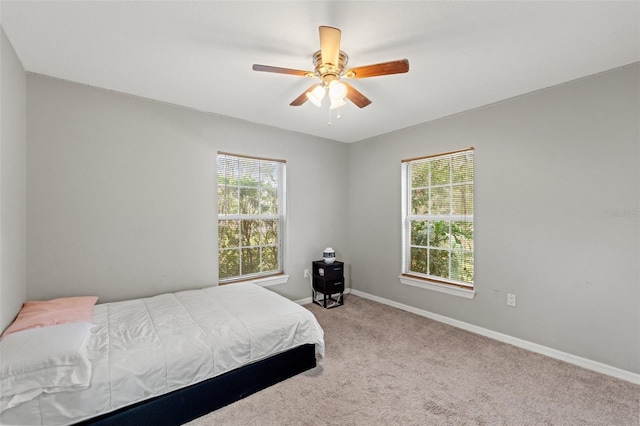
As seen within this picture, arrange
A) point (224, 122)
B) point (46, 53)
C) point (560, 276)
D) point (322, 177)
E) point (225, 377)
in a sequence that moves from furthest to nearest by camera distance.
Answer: point (322, 177)
point (224, 122)
point (560, 276)
point (46, 53)
point (225, 377)

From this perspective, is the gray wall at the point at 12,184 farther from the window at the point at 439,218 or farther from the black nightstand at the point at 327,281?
the window at the point at 439,218

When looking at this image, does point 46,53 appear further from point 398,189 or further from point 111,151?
point 398,189

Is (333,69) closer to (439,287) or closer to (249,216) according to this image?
(249,216)

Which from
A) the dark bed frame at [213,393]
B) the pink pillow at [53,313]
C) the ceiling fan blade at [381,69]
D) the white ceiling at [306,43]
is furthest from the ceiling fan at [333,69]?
the pink pillow at [53,313]

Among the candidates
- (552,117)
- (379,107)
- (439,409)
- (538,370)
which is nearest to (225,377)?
(439,409)

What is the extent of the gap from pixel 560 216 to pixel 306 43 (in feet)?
8.67

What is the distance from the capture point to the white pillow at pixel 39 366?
1.30 m

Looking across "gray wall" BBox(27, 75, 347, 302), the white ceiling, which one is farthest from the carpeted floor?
the white ceiling

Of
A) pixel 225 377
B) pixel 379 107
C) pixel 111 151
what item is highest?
pixel 379 107

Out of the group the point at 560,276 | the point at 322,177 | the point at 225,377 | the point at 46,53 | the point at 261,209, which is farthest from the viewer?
the point at 322,177

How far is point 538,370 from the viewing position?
2350 mm

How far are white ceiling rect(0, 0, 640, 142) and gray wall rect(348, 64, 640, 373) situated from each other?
28 centimetres

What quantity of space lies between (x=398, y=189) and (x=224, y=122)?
2.41 m

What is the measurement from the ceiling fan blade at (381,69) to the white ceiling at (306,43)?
236 mm
